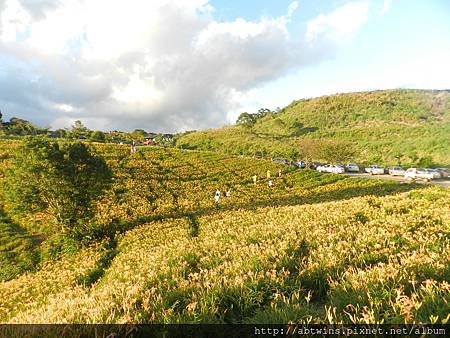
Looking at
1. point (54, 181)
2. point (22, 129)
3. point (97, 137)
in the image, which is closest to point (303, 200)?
point (54, 181)

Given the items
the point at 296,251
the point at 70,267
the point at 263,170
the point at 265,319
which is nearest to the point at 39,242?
the point at 70,267

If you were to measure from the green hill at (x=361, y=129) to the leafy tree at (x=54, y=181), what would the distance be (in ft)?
202

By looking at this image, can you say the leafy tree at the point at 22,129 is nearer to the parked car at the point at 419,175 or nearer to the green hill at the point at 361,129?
the green hill at the point at 361,129

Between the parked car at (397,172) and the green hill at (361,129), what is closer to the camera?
the parked car at (397,172)

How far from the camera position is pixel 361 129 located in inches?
4513

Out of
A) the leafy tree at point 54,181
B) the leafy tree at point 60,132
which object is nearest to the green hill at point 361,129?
the leafy tree at point 60,132

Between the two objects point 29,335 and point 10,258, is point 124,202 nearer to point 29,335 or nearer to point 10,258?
point 10,258

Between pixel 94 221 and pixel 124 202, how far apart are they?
7.81 metres

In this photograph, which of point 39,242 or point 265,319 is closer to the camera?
point 265,319

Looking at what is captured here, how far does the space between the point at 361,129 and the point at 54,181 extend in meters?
113

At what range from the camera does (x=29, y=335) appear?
4008 mm

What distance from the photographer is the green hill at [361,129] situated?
266ft

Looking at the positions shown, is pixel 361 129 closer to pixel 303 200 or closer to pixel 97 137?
pixel 303 200

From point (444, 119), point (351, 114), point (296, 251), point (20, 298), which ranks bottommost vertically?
point (20, 298)
